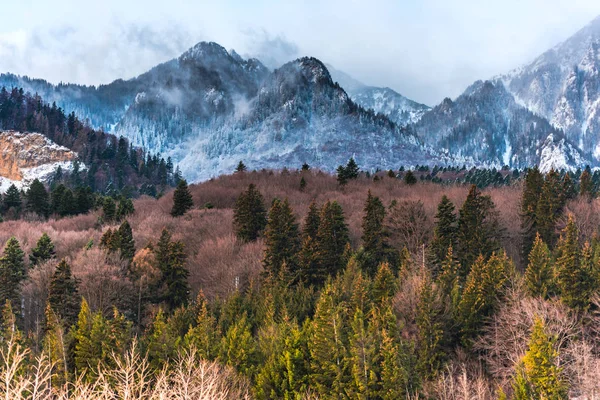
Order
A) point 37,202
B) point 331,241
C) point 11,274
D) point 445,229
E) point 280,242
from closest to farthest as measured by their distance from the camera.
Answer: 1. point 11,274
2. point 445,229
3. point 280,242
4. point 331,241
5. point 37,202

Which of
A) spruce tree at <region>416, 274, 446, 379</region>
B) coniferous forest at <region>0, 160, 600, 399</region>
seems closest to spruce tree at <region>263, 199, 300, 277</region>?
coniferous forest at <region>0, 160, 600, 399</region>

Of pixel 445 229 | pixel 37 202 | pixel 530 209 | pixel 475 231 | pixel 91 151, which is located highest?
pixel 91 151

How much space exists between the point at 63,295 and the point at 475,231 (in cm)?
4503

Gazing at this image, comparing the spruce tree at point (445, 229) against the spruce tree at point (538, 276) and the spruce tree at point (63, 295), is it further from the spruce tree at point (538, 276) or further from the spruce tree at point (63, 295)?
the spruce tree at point (63, 295)

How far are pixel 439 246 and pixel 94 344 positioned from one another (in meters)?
37.5

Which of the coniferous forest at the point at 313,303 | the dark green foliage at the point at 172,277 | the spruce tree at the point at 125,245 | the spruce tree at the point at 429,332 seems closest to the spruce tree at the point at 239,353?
the coniferous forest at the point at 313,303

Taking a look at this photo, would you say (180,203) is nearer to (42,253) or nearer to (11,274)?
(42,253)

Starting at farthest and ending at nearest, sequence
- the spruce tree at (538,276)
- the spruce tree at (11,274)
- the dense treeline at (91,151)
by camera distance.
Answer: the dense treeline at (91,151) → the spruce tree at (11,274) → the spruce tree at (538,276)

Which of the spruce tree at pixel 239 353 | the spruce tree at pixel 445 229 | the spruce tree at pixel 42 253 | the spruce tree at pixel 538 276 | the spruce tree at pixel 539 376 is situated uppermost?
the spruce tree at pixel 445 229

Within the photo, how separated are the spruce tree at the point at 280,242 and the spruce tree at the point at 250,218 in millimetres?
7457

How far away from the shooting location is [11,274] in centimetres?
4578

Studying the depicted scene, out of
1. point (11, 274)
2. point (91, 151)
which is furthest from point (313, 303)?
point (91, 151)

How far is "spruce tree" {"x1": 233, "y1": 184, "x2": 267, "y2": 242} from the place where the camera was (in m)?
63.5

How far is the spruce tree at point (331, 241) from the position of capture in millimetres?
53469
